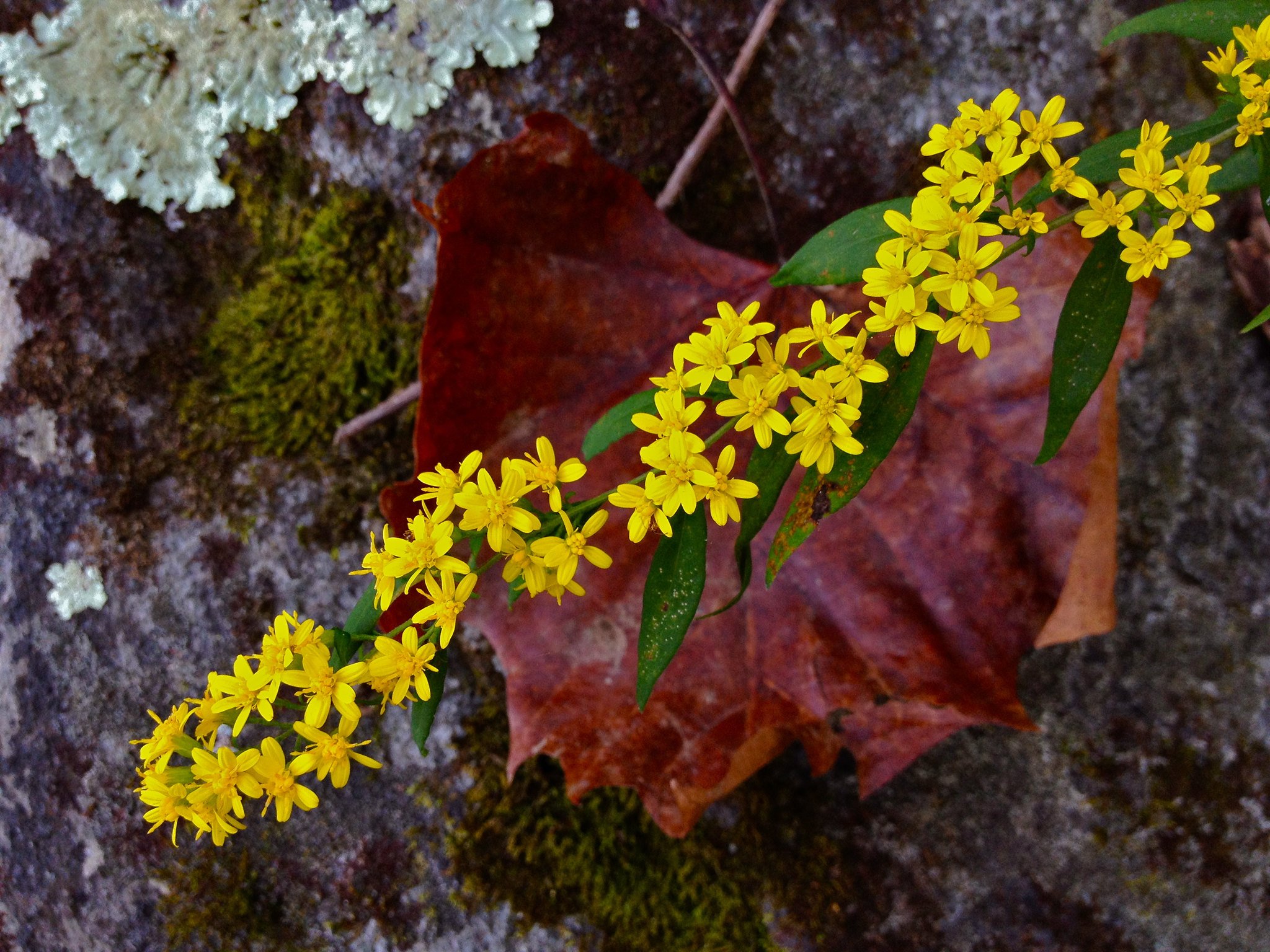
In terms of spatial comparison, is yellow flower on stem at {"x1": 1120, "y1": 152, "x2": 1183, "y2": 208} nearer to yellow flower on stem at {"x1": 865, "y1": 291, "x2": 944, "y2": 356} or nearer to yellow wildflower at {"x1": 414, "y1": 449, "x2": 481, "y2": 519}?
yellow flower on stem at {"x1": 865, "y1": 291, "x2": 944, "y2": 356}

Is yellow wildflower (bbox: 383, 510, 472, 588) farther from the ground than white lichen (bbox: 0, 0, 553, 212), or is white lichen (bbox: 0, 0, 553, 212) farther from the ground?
white lichen (bbox: 0, 0, 553, 212)

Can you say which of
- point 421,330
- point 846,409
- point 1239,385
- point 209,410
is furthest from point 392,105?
point 1239,385

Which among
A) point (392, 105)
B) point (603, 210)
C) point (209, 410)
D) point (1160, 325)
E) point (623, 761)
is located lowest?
point (623, 761)

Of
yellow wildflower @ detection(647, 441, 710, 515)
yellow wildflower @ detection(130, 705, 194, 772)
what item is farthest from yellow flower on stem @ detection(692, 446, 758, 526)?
yellow wildflower @ detection(130, 705, 194, 772)

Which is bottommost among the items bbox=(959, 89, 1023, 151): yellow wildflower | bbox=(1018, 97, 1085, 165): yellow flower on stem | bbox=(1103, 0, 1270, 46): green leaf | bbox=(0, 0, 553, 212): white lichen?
bbox=(1018, 97, 1085, 165): yellow flower on stem

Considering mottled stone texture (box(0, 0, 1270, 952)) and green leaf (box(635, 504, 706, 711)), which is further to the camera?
mottled stone texture (box(0, 0, 1270, 952))

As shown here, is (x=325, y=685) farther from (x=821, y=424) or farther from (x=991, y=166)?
(x=991, y=166)

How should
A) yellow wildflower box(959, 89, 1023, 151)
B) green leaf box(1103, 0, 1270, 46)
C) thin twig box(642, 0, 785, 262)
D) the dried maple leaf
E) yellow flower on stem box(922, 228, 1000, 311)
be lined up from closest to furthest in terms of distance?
yellow flower on stem box(922, 228, 1000, 311)
yellow wildflower box(959, 89, 1023, 151)
green leaf box(1103, 0, 1270, 46)
the dried maple leaf
thin twig box(642, 0, 785, 262)

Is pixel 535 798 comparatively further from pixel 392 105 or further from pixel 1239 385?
pixel 1239 385
